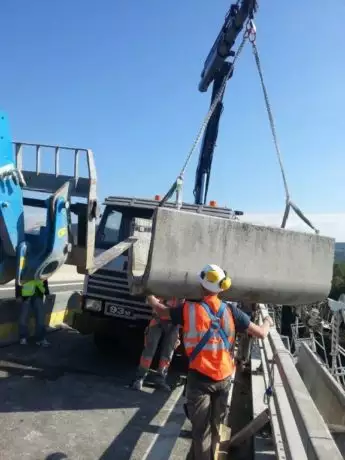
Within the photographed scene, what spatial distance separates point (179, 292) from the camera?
4.94 metres

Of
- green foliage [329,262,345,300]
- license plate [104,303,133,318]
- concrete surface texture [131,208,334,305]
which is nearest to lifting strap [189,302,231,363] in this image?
concrete surface texture [131,208,334,305]

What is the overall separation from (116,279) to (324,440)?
17.1 feet

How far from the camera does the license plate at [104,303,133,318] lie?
7.24 meters

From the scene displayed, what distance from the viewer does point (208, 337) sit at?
3.96m

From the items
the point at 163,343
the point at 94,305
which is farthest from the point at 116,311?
the point at 163,343

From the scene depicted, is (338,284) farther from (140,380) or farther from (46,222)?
(46,222)

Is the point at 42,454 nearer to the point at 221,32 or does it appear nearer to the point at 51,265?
the point at 51,265

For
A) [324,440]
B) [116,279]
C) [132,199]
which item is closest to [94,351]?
[116,279]

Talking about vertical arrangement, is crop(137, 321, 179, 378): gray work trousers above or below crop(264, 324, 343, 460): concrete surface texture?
below

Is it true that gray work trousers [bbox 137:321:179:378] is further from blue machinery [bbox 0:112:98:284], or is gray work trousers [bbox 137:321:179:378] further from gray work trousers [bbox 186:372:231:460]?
gray work trousers [bbox 186:372:231:460]

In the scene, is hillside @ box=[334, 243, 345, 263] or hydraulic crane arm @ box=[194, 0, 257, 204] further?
hydraulic crane arm @ box=[194, 0, 257, 204]

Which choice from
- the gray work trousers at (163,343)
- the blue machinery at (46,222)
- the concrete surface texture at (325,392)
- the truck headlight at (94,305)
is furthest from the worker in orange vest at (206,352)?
the truck headlight at (94,305)

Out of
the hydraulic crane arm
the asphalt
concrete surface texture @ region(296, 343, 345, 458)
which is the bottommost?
the asphalt

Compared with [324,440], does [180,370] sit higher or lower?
lower
